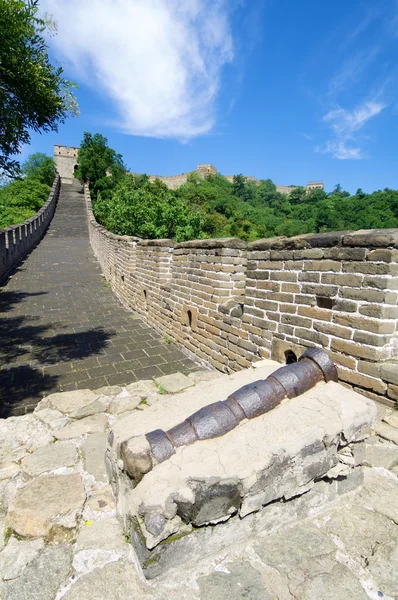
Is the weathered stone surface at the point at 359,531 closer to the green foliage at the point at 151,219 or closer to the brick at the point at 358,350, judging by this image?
the brick at the point at 358,350

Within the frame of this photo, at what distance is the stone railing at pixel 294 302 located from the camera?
6.39 ft

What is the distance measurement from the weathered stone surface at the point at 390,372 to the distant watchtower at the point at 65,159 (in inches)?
2073

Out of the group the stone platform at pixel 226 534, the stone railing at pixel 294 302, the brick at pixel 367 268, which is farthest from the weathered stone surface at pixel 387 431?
the brick at pixel 367 268

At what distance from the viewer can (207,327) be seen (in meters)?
4.09

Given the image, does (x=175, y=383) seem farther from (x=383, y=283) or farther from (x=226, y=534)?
(x=383, y=283)

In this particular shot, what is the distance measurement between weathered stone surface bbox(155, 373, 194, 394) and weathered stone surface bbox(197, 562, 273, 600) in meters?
1.81

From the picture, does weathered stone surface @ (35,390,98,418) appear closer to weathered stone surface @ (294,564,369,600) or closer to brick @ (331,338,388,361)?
weathered stone surface @ (294,564,369,600)

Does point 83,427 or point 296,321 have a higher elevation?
point 296,321

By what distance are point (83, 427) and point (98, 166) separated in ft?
125

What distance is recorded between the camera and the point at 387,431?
1.82 m

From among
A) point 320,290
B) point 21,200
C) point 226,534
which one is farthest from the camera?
point 21,200

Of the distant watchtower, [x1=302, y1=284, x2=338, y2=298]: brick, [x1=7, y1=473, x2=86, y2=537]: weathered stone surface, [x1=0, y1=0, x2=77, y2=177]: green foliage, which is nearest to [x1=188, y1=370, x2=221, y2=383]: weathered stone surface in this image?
[x1=302, y1=284, x2=338, y2=298]: brick

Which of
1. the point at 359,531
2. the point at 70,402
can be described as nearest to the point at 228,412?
the point at 359,531

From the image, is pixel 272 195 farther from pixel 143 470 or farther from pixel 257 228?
pixel 143 470
